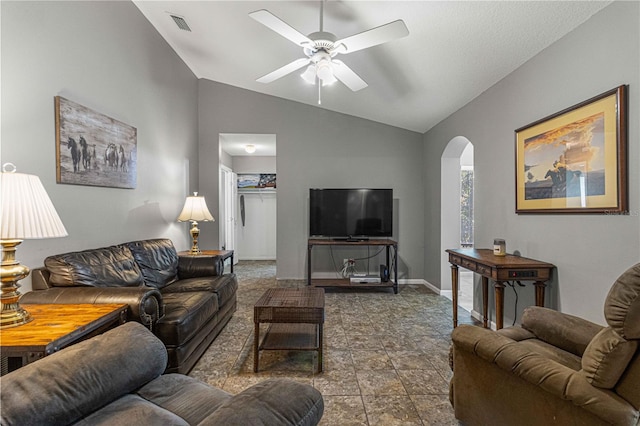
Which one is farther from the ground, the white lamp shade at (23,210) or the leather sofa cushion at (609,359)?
the white lamp shade at (23,210)

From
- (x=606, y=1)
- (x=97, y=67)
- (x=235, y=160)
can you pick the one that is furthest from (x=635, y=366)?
(x=235, y=160)

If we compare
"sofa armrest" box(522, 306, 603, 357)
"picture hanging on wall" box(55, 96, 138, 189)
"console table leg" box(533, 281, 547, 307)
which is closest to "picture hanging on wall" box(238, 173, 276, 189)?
"picture hanging on wall" box(55, 96, 138, 189)

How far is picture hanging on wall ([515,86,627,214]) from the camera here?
6.09 ft

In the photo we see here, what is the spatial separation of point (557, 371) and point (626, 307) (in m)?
0.35

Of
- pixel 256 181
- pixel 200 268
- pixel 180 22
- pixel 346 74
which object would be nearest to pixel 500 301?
pixel 346 74

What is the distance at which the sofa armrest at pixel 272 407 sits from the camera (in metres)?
0.84

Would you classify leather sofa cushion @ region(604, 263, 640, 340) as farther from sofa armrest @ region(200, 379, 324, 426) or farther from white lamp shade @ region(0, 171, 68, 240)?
white lamp shade @ region(0, 171, 68, 240)

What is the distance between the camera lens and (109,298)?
1934mm

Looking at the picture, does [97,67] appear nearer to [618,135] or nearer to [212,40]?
[212,40]

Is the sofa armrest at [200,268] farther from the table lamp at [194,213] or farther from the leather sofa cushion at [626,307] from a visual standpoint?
the leather sofa cushion at [626,307]

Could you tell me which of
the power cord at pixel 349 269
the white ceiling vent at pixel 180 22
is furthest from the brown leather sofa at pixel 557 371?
the white ceiling vent at pixel 180 22

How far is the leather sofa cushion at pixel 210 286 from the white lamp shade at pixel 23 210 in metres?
1.50

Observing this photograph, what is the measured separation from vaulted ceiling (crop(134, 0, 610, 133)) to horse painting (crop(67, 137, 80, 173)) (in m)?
1.79

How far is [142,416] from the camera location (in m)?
1.05
